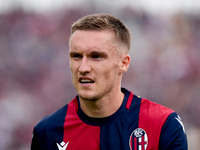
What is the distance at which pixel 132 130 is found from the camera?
2645 mm

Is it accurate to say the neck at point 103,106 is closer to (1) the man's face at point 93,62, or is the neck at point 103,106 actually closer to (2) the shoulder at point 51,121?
(1) the man's face at point 93,62

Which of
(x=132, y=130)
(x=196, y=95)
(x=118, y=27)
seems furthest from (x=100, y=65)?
(x=196, y=95)

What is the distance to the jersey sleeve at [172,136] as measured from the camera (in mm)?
2523

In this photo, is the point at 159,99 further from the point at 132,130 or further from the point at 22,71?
the point at 132,130

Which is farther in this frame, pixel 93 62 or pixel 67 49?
pixel 67 49

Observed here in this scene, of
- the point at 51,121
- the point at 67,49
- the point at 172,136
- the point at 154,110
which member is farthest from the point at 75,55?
the point at 67,49

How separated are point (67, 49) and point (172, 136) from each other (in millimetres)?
5440

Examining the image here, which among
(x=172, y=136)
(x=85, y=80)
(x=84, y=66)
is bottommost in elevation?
(x=172, y=136)

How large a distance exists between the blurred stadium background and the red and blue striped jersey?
427 cm

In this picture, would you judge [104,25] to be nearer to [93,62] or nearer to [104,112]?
[93,62]

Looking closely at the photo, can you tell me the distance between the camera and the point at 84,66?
95.9 inches

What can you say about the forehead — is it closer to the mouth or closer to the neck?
the mouth

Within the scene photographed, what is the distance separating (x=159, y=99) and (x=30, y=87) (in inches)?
115

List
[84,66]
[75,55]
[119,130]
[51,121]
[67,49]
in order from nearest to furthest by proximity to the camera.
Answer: [84,66] → [75,55] → [119,130] → [51,121] → [67,49]
